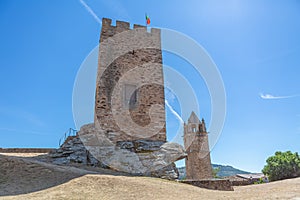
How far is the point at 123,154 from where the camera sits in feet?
32.2

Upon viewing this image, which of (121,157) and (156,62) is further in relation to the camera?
(156,62)

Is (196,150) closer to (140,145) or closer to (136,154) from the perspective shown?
(140,145)

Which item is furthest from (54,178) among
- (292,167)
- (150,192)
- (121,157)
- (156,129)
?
(292,167)

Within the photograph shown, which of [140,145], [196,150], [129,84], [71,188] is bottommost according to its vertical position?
[71,188]

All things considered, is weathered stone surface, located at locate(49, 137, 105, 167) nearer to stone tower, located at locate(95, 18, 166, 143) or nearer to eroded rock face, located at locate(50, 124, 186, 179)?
eroded rock face, located at locate(50, 124, 186, 179)

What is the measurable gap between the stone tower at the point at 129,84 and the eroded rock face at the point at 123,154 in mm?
607

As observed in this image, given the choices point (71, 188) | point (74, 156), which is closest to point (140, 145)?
point (74, 156)

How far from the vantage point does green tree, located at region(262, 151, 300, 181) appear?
23.4 m

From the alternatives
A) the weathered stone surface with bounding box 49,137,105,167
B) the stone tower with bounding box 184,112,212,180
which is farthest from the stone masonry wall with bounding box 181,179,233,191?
the stone tower with bounding box 184,112,212,180

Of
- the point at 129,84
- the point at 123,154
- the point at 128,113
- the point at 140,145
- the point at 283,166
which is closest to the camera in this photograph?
the point at 123,154

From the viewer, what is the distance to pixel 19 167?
683 cm

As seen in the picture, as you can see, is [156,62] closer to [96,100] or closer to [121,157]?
[96,100]

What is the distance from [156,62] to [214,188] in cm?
797

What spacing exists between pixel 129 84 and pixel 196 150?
2290 centimetres
